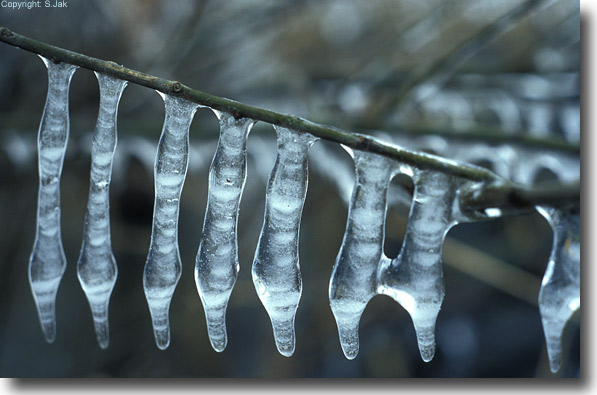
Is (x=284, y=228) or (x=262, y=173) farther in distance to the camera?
(x=262, y=173)

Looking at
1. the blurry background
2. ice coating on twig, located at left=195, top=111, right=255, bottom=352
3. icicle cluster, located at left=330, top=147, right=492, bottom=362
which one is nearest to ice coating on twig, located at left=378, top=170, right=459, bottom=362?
icicle cluster, located at left=330, top=147, right=492, bottom=362

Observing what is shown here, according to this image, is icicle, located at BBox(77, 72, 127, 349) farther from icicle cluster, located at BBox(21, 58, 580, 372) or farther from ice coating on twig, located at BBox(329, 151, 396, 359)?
ice coating on twig, located at BBox(329, 151, 396, 359)

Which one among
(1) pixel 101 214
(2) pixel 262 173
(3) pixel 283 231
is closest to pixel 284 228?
(3) pixel 283 231

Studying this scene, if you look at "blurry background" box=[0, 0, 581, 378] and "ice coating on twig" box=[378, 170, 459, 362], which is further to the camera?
"blurry background" box=[0, 0, 581, 378]

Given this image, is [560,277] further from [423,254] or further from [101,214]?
[101,214]

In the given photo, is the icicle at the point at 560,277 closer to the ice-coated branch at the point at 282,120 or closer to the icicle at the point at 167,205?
the ice-coated branch at the point at 282,120

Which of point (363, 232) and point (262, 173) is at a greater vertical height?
point (262, 173)
